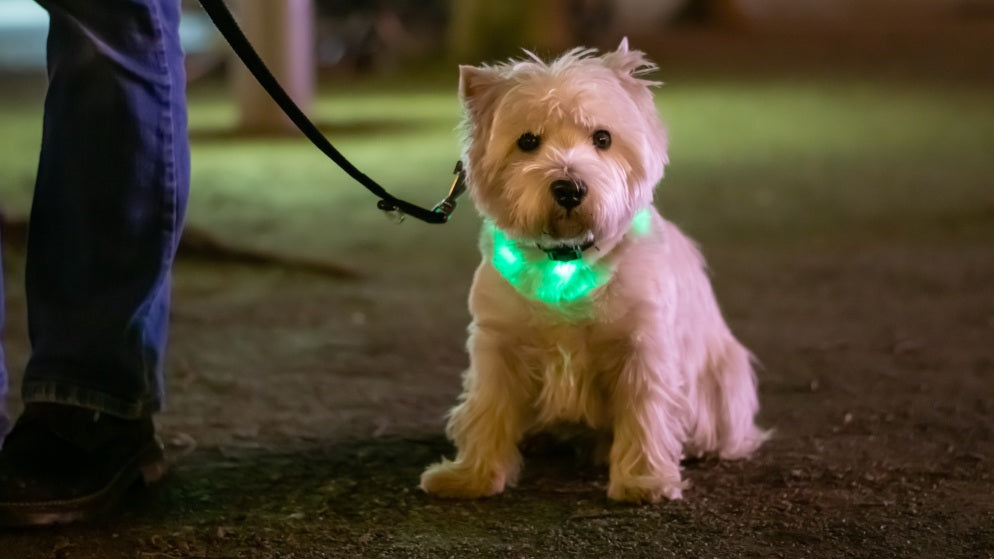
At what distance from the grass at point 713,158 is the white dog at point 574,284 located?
283cm

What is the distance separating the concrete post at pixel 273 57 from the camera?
8992 mm

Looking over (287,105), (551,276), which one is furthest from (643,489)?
(287,105)

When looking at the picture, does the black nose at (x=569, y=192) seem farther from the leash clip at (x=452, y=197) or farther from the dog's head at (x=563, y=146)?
the leash clip at (x=452, y=197)

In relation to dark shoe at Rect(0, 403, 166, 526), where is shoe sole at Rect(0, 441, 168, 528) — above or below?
below

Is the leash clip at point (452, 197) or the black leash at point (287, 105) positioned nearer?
the black leash at point (287, 105)

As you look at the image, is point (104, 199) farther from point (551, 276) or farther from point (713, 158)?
point (713, 158)

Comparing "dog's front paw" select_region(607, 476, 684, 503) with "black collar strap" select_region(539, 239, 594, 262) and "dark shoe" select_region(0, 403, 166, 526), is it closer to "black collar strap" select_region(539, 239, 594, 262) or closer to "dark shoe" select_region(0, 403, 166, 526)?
"black collar strap" select_region(539, 239, 594, 262)

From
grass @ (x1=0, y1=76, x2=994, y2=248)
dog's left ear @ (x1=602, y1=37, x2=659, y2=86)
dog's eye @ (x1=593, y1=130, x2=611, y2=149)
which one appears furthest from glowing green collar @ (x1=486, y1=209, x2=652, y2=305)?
grass @ (x1=0, y1=76, x2=994, y2=248)

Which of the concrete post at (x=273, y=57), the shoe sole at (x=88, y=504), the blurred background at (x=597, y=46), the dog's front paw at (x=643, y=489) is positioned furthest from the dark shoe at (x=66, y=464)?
the concrete post at (x=273, y=57)

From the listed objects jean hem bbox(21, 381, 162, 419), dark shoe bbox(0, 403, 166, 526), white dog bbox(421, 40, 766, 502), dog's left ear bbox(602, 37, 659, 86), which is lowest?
dark shoe bbox(0, 403, 166, 526)

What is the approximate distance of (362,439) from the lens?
9.98 ft

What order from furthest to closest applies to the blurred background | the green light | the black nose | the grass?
the blurred background, the grass, the green light, the black nose

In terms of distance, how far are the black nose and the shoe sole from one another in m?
1.05

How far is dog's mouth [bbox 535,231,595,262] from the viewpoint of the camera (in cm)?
248
